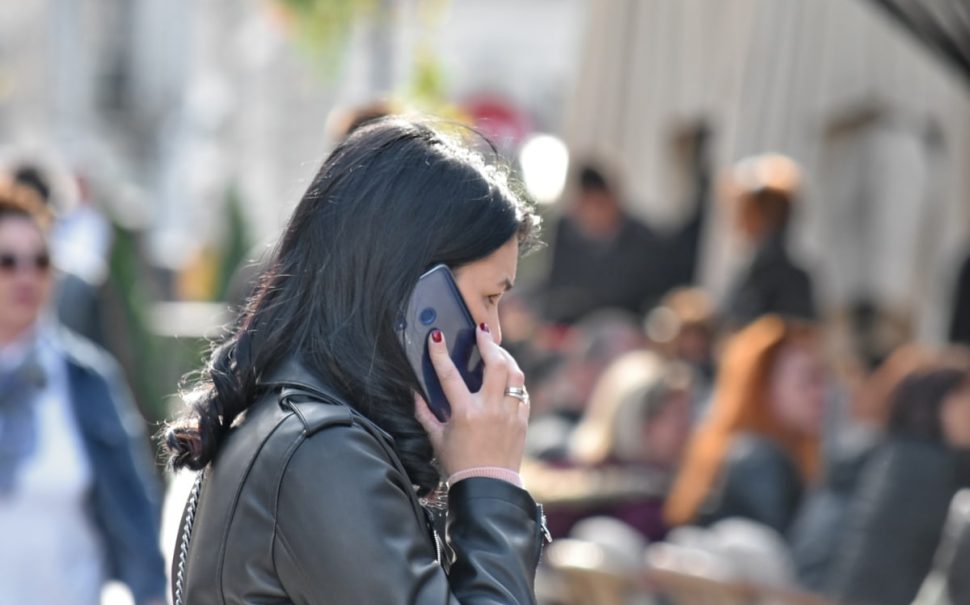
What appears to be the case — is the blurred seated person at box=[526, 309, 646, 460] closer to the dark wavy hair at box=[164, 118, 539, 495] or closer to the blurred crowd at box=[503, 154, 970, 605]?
the blurred crowd at box=[503, 154, 970, 605]

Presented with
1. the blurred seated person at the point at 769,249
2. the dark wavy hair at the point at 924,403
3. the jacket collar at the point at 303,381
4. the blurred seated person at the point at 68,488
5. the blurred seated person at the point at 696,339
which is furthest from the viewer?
the blurred seated person at the point at 696,339

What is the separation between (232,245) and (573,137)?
4.75 metres

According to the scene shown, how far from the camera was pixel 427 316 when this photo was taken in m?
2.34

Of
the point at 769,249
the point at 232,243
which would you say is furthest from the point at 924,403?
the point at 232,243

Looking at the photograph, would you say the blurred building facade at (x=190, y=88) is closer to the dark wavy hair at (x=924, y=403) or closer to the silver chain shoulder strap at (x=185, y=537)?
the dark wavy hair at (x=924, y=403)

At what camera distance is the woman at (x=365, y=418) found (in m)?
2.21

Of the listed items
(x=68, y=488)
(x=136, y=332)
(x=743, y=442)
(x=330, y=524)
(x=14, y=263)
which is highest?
(x=330, y=524)

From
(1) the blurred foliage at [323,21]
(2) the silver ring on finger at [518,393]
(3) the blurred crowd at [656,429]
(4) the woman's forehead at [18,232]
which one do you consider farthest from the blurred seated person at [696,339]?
(1) the blurred foliage at [323,21]

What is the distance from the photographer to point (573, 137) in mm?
9672

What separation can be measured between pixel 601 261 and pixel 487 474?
7.67 m

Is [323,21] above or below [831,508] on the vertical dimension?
above

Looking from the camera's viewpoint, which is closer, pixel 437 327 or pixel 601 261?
pixel 437 327

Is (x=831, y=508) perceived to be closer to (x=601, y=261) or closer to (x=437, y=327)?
(x=601, y=261)

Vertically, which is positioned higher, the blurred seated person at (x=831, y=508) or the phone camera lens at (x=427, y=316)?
the phone camera lens at (x=427, y=316)
